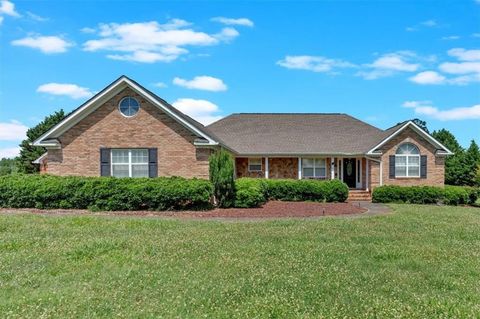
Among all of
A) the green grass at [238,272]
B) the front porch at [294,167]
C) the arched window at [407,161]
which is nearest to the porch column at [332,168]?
the front porch at [294,167]

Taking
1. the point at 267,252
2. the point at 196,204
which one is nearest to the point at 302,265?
the point at 267,252

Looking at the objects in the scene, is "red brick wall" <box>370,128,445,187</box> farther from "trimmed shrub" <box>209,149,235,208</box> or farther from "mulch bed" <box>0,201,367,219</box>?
"trimmed shrub" <box>209,149,235,208</box>

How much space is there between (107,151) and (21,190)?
185 inches

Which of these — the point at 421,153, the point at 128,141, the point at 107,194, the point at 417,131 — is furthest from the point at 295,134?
the point at 107,194

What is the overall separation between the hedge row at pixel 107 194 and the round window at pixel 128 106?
15.4 feet

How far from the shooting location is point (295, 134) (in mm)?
31812

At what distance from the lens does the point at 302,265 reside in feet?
24.8

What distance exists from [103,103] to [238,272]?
16528 millimetres

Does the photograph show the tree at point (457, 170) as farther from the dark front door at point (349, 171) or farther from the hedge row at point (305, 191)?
the hedge row at point (305, 191)

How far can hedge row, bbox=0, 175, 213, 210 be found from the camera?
17312 mm

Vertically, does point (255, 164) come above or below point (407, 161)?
below

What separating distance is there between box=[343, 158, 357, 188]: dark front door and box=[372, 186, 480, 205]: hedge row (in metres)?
6.09

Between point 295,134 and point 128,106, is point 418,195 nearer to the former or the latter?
point 295,134

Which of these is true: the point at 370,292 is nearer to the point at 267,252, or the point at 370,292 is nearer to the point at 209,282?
the point at 209,282
